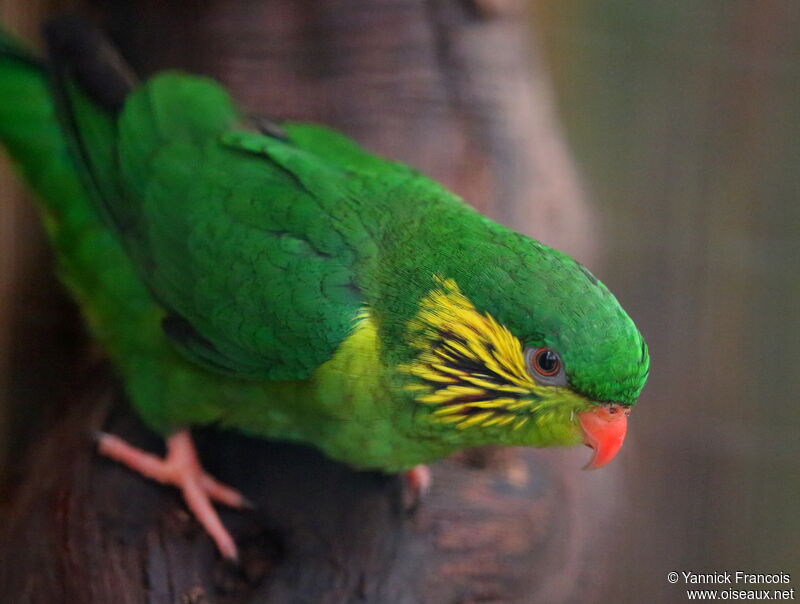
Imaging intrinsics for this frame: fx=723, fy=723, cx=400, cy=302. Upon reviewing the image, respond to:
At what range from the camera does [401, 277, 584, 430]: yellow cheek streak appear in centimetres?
142

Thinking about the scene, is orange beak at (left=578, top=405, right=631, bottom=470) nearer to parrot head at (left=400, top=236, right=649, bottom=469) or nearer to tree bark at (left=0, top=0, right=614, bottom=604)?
parrot head at (left=400, top=236, right=649, bottom=469)

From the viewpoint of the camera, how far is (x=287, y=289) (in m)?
A: 1.65

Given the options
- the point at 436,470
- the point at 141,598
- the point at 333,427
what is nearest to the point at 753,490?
the point at 436,470

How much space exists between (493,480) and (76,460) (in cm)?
117

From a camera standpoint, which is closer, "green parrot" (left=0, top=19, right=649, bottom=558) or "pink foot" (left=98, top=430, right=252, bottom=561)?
"green parrot" (left=0, top=19, right=649, bottom=558)

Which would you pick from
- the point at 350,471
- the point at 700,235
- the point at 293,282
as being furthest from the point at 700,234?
the point at 293,282

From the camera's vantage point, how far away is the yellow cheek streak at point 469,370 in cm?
142

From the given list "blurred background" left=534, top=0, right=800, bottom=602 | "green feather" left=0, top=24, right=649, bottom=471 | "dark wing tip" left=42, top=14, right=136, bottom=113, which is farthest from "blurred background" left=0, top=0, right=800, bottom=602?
"dark wing tip" left=42, top=14, right=136, bottom=113

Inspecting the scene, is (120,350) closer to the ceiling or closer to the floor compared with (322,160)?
closer to the floor

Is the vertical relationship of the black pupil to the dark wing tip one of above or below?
below

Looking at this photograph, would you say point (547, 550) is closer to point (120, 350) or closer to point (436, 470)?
point (436, 470)

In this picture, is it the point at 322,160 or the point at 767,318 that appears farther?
the point at 767,318

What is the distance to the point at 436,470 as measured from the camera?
2133 millimetres

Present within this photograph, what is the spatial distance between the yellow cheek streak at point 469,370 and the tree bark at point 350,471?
527 millimetres
